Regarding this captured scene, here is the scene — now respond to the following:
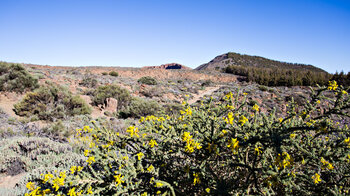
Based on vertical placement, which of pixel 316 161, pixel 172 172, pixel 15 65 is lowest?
pixel 172 172

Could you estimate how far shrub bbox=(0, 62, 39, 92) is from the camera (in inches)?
388

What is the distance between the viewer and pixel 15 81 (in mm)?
10109

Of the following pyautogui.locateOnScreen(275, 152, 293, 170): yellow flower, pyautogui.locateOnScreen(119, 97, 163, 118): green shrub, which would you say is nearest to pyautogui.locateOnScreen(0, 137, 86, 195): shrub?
pyautogui.locateOnScreen(275, 152, 293, 170): yellow flower

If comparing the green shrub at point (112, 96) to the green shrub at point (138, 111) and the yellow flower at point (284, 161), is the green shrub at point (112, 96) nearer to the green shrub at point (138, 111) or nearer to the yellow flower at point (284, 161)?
the green shrub at point (138, 111)

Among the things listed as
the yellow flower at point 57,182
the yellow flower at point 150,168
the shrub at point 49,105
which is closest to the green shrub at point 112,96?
the shrub at point 49,105

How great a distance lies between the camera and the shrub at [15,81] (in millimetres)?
9867

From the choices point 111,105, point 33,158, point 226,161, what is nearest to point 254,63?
point 111,105

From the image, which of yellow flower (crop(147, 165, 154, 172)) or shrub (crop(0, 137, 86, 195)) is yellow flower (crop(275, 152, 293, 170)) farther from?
shrub (crop(0, 137, 86, 195))

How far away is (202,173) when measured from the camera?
2043 millimetres

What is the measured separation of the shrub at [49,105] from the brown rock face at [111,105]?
4.20 feet

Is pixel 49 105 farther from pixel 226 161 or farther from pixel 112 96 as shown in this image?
pixel 226 161

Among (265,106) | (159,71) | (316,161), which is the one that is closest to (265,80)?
(159,71)

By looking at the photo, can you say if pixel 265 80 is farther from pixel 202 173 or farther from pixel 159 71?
pixel 202 173

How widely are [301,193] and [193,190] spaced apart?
1.32m
